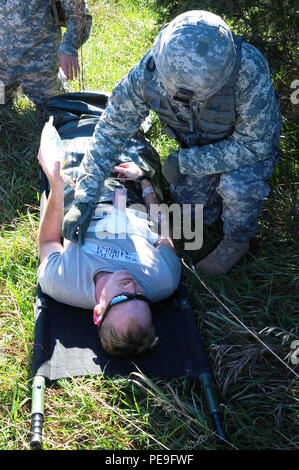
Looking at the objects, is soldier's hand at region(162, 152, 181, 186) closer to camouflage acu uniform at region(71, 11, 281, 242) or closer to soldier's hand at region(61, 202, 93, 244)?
camouflage acu uniform at region(71, 11, 281, 242)

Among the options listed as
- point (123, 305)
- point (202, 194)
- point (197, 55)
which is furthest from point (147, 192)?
point (197, 55)

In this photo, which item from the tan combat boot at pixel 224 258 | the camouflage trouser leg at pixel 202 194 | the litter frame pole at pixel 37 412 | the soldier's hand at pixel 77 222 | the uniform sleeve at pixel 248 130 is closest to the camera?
the litter frame pole at pixel 37 412

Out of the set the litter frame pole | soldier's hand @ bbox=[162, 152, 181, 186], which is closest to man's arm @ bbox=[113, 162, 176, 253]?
soldier's hand @ bbox=[162, 152, 181, 186]

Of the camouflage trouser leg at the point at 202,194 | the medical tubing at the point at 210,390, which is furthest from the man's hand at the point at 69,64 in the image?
the medical tubing at the point at 210,390

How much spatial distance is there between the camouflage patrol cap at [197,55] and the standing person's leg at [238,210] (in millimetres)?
665

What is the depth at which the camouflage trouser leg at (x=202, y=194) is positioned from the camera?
3285 mm

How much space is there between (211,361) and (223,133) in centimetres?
127

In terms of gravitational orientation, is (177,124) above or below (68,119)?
above

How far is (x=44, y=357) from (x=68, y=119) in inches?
72.1

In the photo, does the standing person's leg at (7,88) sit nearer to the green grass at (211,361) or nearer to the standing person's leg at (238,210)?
the green grass at (211,361)

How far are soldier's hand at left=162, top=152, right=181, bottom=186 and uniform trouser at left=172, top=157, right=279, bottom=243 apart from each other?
0.85ft
